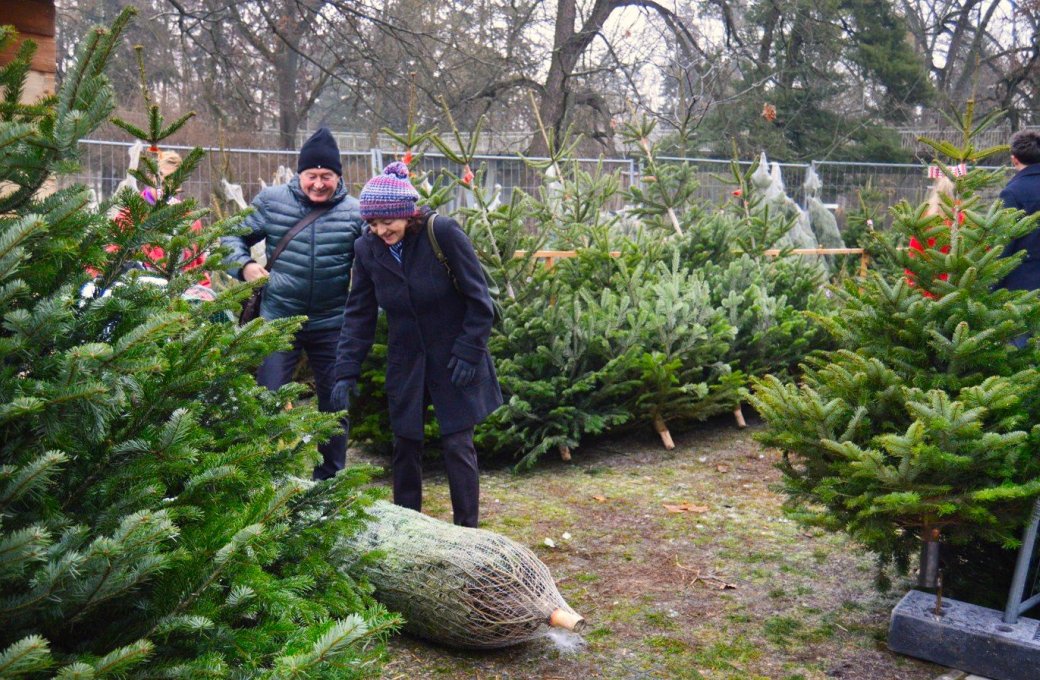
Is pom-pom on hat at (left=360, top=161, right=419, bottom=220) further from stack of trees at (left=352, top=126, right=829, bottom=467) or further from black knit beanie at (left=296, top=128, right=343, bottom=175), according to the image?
stack of trees at (left=352, top=126, right=829, bottom=467)

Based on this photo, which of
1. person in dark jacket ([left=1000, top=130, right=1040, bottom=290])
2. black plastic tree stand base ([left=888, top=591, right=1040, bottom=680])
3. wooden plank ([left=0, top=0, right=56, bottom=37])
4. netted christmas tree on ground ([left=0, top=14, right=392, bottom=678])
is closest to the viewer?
netted christmas tree on ground ([left=0, top=14, right=392, bottom=678])

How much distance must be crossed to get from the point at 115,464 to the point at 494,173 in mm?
12560

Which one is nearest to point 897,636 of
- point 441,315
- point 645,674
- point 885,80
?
point 645,674

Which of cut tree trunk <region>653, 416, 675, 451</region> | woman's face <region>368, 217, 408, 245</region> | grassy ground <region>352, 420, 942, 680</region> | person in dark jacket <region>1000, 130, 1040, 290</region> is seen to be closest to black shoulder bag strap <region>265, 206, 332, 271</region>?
woman's face <region>368, 217, 408, 245</region>

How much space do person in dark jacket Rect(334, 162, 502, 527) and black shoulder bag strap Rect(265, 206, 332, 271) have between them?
519mm

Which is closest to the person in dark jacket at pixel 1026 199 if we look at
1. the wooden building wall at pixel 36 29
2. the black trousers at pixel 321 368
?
the black trousers at pixel 321 368

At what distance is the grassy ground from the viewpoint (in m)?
3.68

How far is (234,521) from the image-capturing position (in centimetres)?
177

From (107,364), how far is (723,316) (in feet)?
19.3

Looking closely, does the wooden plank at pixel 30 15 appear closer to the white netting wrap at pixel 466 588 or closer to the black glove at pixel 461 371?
the black glove at pixel 461 371

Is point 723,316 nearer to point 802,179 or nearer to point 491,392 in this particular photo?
point 491,392

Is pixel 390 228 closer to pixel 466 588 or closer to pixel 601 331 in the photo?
pixel 466 588

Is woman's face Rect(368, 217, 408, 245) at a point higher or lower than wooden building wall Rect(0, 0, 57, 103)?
lower

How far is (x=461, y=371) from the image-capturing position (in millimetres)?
4414
